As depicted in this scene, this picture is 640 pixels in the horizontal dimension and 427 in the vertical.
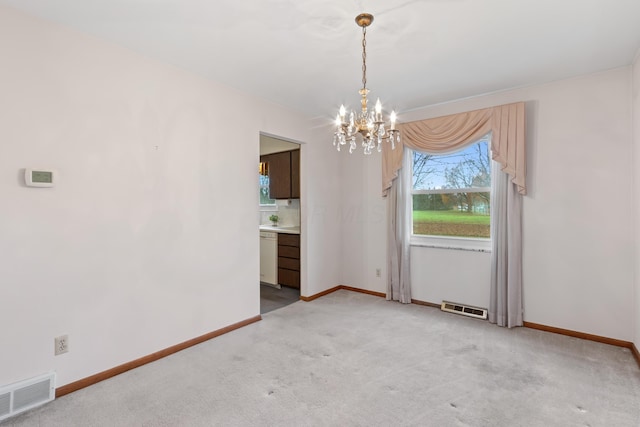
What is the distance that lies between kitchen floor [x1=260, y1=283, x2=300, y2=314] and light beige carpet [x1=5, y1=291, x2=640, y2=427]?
30.1 inches

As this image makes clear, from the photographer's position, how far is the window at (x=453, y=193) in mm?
3746

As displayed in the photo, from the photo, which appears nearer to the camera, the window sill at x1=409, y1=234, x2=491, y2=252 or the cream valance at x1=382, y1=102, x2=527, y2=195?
the cream valance at x1=382, y1=102, x2=527, y2=195

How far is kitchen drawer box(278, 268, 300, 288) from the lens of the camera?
4.67 meters

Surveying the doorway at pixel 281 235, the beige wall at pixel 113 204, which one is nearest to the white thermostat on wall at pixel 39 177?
the beige wall at pixel 113 204

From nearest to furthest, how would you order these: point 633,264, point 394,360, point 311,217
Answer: point 394,360, point 633,264, point 311,217

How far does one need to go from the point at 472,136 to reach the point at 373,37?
6.16 feet

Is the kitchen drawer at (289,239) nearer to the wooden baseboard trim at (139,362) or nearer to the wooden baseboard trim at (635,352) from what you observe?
the wooden baseboard trim at (139,362)

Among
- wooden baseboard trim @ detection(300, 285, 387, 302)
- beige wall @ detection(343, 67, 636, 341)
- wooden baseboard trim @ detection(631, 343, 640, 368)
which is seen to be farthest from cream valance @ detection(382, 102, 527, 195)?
wooden baseboard trim @ detection(631, 343, 640, 368)

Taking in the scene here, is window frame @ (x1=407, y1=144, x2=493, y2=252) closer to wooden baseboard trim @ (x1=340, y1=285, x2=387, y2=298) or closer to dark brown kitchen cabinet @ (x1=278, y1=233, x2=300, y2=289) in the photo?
wooden baseboard trim @ (x1=340, y1=285, x2=387, y2=298)

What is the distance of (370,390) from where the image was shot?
2.21m

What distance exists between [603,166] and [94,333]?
180 inches

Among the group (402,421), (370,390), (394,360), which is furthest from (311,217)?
(402,421)

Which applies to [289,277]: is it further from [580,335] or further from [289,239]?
[580,335]

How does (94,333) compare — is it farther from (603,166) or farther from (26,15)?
(603,166)
